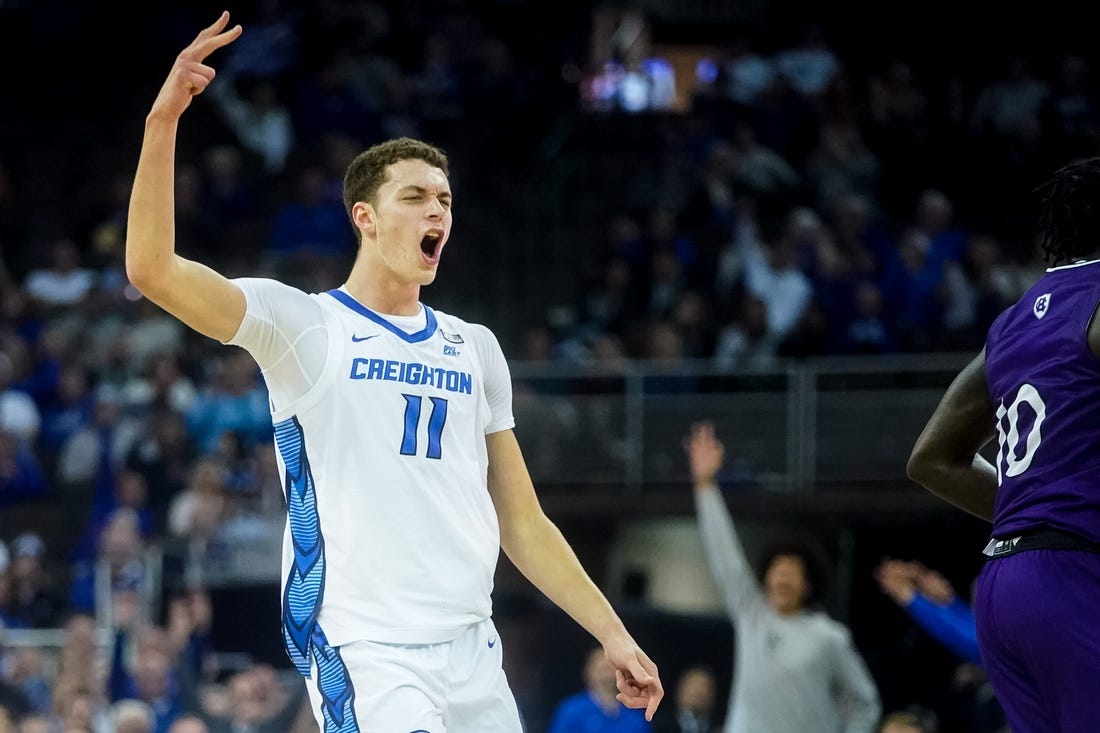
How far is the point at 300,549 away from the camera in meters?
5.05

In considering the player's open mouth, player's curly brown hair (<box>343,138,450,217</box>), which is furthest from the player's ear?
the player's open mouth

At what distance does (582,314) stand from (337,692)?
410 inches

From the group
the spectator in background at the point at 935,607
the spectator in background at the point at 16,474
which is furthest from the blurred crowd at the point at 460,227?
the spectator in background at the point at 935,607

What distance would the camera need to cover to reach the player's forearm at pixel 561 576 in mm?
5188

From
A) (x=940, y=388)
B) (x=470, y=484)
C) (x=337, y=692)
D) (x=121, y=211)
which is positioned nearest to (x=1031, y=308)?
(x=470, y=484)

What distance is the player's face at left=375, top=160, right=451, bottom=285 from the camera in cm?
528

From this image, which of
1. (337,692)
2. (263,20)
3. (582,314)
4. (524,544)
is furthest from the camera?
(263,20)

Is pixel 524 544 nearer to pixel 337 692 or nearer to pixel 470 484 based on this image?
pixel 470 484

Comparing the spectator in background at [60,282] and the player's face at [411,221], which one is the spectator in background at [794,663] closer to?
the player's face at [411,221]

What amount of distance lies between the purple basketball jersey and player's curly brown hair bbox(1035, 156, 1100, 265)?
0.07m

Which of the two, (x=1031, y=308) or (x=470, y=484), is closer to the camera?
(x=1031, y=308)

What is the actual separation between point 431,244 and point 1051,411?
1921mm

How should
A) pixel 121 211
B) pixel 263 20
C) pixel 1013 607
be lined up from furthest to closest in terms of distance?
pixel 263 20, pixel 121 211, pixel 1013 607

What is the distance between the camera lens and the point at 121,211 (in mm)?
16359
